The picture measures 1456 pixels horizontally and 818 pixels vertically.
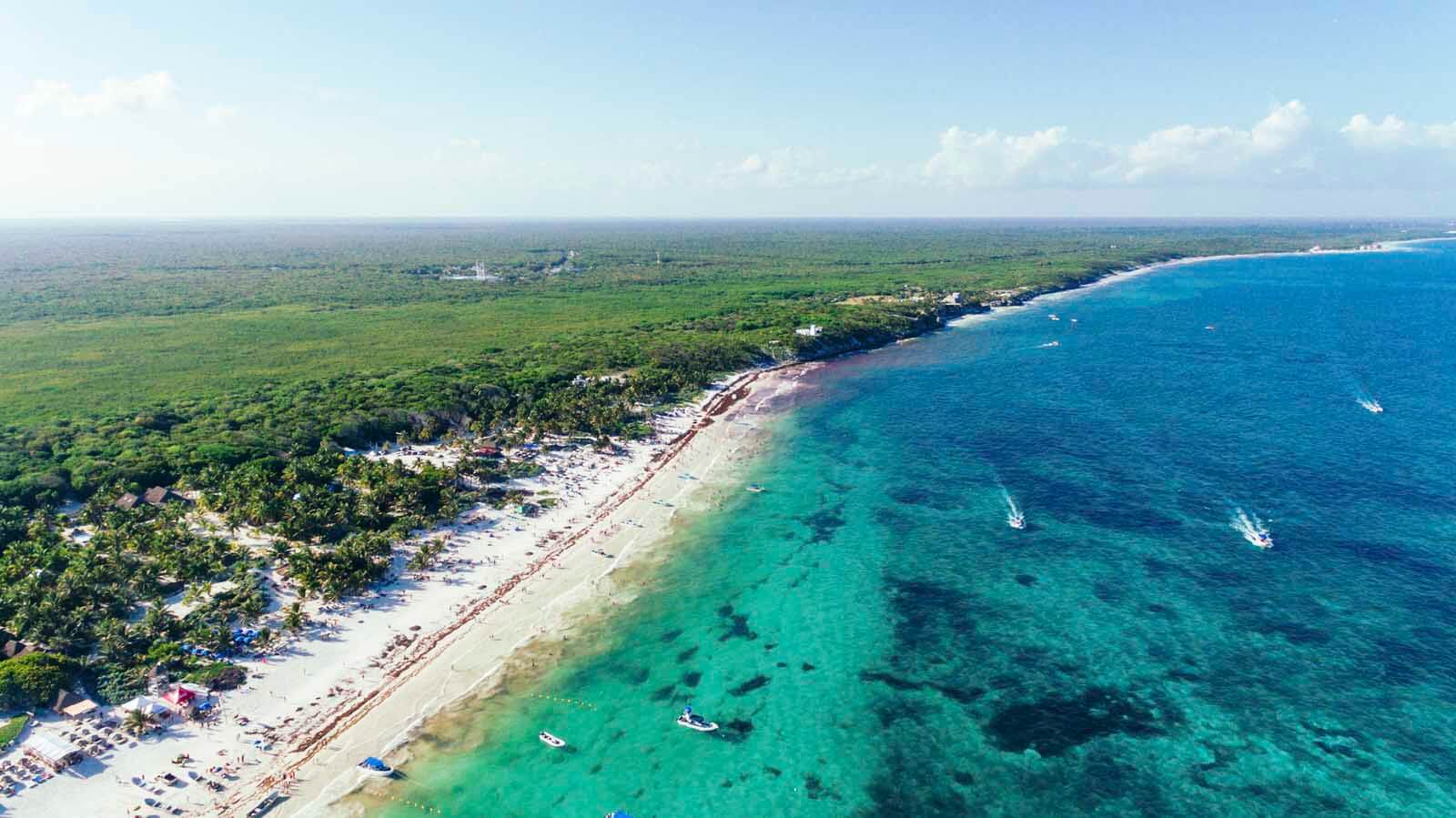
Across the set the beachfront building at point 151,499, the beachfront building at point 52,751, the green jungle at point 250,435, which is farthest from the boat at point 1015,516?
the beachfront building at point 151,499

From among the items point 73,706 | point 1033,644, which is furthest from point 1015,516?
point 73,706

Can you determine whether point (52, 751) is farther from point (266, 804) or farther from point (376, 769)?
point (376, 769)

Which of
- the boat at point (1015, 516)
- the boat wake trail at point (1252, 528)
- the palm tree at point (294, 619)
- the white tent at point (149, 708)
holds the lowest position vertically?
the white tent at point (149, 708)

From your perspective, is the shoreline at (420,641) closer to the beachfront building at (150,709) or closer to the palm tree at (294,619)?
the beachfront building at (150,709)

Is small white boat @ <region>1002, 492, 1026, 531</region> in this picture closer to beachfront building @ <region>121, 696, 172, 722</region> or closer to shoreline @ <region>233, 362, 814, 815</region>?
shoreline @ <region>233, 362, 814, 815</region>

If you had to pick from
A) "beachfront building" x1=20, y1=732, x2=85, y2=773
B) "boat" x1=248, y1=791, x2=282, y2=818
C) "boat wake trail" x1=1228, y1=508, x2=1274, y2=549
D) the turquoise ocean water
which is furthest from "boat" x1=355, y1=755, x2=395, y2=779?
"boat wake trail" x1=1228, y1=508, x2=1274, y2=549
